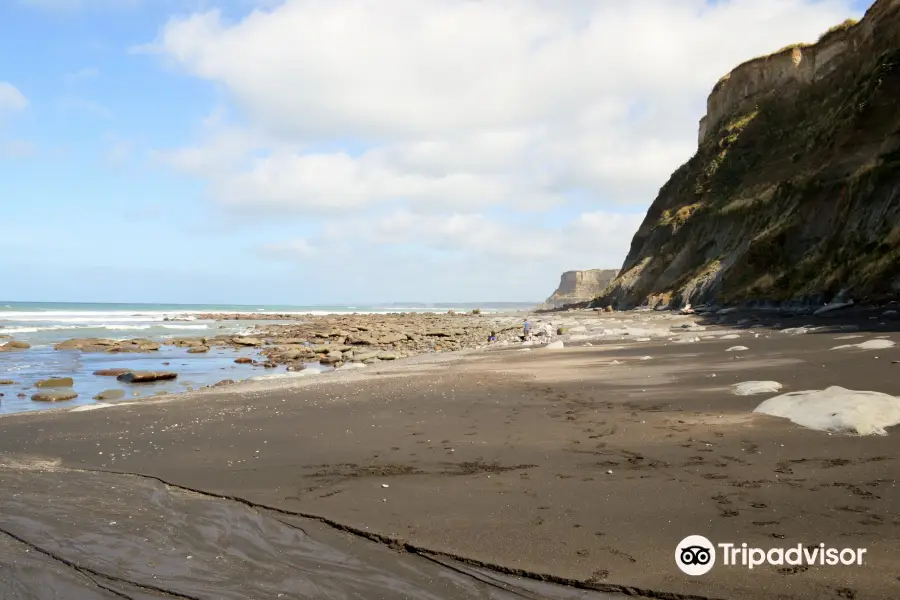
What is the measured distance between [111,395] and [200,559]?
11.5m

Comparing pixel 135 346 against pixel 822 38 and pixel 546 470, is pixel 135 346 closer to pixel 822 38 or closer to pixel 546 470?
pixel 546 470

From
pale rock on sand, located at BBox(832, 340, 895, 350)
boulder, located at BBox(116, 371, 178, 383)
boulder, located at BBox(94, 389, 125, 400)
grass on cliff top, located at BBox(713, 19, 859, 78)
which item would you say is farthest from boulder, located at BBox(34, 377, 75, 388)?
grass on cliff top, located at BBox(713, 19, 859, 78)

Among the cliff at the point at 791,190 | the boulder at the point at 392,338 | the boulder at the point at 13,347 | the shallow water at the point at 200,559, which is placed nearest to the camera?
the shallow water at the point at 200,559

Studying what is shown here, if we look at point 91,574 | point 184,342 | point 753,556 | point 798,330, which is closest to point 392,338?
point 184,342

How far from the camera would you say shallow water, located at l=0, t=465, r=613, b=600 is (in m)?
3.77

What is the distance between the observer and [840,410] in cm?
605

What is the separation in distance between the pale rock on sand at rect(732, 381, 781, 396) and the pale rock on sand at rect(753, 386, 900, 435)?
107 cm

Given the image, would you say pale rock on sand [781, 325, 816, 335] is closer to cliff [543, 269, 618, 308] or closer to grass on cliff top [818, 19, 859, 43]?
grass on cliff top [818, 19, 859, 43]

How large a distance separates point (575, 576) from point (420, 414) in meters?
5.59

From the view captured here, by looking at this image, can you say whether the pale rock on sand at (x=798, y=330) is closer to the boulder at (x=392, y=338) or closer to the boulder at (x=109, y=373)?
the boulder at (x=109, y=373)

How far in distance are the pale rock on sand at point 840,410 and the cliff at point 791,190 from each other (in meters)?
14.7

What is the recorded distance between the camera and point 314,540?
455 cm

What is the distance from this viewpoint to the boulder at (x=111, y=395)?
13461 millimetres

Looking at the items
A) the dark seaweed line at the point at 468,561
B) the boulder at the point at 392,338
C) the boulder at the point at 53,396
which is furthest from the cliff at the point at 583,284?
the dark seaweed line at the point at 468,561
